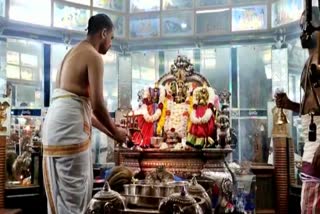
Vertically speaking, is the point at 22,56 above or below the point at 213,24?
below

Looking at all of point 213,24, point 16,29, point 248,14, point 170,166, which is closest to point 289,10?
point 248,14

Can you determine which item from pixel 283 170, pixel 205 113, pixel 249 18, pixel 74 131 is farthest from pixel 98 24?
pixel 249 18

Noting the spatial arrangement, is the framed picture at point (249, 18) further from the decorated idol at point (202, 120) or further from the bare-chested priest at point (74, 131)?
the bare-chested priest at point (74, 131)

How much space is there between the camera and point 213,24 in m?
7.10

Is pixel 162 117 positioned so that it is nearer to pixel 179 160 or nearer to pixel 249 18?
pixel 179 160

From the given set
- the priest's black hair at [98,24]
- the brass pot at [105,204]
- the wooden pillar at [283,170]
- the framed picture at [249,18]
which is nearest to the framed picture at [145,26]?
the framed picture at [249,18]

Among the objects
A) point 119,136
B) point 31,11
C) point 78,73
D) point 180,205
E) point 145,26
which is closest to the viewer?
point 180,205

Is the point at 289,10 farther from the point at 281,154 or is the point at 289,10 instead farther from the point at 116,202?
the point at 116,202

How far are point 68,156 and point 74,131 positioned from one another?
0.12m

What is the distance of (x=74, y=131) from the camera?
2.04m

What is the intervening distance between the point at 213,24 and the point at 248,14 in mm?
587

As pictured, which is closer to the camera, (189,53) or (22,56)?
(22,56)

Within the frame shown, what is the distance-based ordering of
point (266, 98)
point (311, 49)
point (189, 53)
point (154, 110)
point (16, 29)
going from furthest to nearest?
point (189, 53)
point (266, 98)
point (16, 29)
point (154, 110)
point (311, 49)

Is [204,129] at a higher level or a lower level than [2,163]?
higher
